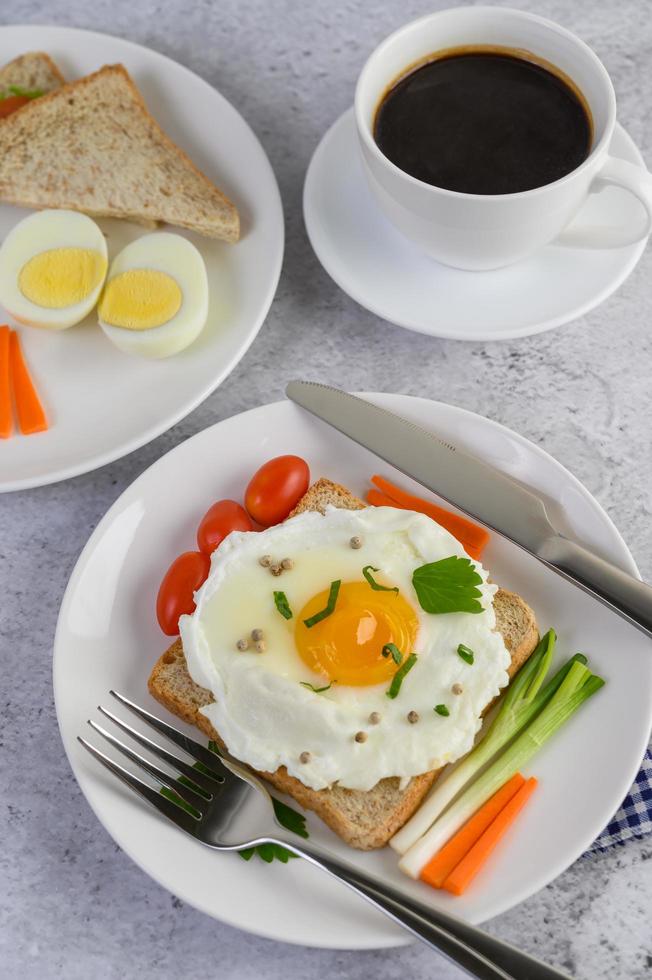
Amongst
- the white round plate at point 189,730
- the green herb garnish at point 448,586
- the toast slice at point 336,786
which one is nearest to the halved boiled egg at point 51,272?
the white round plate at point 189,730

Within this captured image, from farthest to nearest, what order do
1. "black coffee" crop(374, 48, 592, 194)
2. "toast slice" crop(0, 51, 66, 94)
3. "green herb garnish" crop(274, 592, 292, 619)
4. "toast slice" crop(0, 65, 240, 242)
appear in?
"toast slice" crop(0, 51, 66, 94) → "toast slice" crop(0, 65, 240, 242) → "black coffee" crop(374, 48, 592, 194) → "green herb garnish" crop(274, 592, 292, 619)

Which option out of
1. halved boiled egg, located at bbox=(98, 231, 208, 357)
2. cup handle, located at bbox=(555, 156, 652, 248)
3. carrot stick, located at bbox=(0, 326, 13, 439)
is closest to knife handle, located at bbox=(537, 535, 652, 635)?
cup handle, located at bbox=(555, 156, 652, 248)

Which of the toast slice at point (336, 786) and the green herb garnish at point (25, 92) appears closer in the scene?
the toast slice at point (336, 786)

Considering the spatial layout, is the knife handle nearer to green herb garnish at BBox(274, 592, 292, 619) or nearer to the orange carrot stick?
the orange carrot stick

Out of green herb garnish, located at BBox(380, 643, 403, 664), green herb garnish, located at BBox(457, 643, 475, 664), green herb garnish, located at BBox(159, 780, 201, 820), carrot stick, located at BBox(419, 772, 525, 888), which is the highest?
green herb garnish, located at BBox(457, 643, 475, 664)

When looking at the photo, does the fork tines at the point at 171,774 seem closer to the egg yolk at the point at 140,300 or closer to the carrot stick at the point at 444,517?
the carrot stick at the point at 444,517
